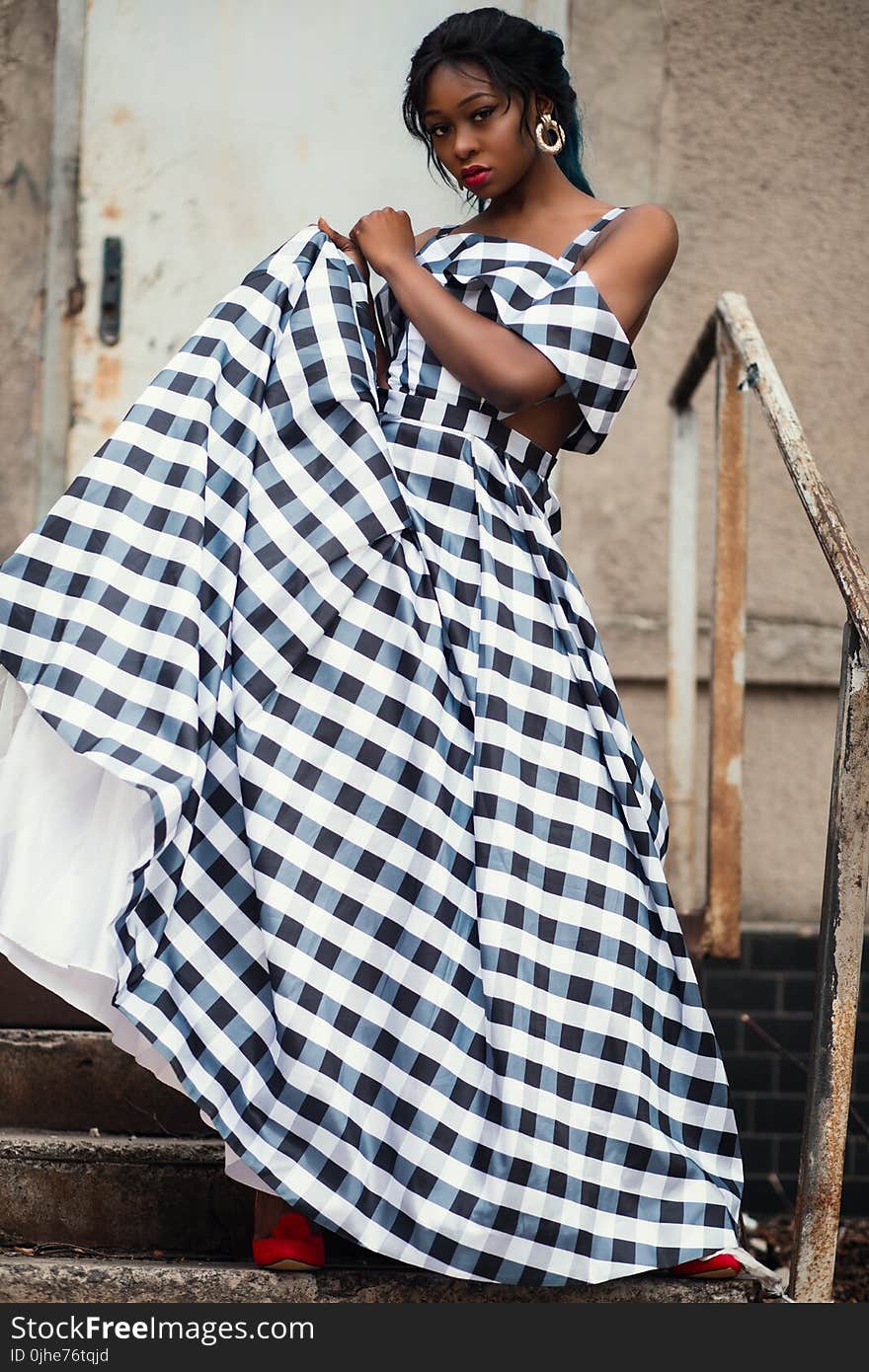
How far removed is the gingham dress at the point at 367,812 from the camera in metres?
1.72

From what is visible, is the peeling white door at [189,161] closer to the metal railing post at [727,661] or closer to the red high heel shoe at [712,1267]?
the metal railing post at [727,661]

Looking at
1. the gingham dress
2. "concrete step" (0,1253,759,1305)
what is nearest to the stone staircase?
"concrete step" (0,1253,759,1305)

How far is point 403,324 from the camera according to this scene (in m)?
2.17

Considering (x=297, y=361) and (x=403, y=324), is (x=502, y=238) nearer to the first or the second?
(x=403, y=324)

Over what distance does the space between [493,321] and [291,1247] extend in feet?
4.28

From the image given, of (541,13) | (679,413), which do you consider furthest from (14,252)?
(679,413)

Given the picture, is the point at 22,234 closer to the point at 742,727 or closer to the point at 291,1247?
the point at 742,727

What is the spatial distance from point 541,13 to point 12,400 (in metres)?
1.69

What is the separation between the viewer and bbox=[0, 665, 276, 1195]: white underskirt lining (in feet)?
5.74

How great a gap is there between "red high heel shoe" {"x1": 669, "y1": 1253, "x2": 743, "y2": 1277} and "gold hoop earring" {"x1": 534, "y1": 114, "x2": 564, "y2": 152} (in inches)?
62.9

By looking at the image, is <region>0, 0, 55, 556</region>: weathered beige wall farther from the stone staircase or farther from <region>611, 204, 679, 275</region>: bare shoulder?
<region>611, 204, 679, 275</region>: bare shoulder

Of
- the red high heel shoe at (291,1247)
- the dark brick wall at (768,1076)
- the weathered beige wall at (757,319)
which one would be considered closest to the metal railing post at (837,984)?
the red high heel shoe at (291,1247)

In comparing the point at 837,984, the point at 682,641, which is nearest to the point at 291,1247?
the point at 837,984

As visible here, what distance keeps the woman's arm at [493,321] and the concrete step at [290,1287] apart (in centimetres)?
118
